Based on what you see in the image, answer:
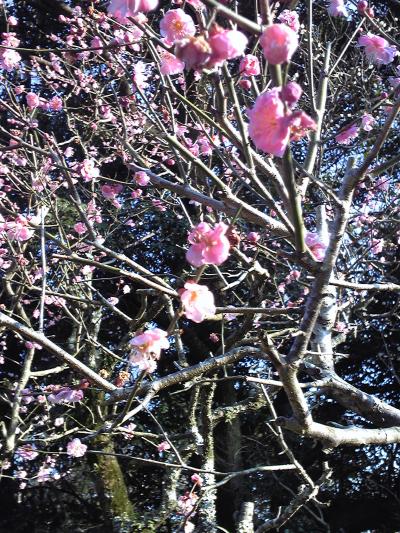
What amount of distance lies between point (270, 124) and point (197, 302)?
1.97 feet

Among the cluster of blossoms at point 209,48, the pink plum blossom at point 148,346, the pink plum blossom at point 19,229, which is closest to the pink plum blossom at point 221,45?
the cluster of blossoms at point 209,48

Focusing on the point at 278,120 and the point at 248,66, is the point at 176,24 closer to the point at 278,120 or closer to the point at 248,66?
the point at 248,66

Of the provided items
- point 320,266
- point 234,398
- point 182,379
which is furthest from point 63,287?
point 320,266

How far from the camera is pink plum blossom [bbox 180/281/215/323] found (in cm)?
155

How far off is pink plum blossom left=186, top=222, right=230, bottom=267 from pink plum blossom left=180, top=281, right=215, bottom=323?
0.08 m

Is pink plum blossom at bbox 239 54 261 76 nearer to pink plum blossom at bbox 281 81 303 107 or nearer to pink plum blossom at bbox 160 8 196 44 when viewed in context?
pink plum blossom at bbox 160 8 196 44

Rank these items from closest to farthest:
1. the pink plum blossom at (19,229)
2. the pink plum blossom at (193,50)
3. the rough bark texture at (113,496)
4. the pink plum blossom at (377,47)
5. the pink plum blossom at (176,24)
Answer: the pink plum blossom at (193,50)
the pink plum blossom at (176,24)
the pink plum blossom at (377,47)
the pink plum blossom at (19,229)
the rough bark texture at (113,496)

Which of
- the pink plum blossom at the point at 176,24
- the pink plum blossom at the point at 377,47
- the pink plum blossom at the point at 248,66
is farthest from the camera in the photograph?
the pink plum blossom at the point at 377,47

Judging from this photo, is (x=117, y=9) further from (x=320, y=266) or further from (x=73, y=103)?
(x=73, y=103)

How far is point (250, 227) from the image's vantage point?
5.45 meters

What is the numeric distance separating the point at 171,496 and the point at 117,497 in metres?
0.90

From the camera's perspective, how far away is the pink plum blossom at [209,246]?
1481mm

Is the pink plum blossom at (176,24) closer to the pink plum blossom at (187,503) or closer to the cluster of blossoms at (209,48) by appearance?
the cluster of blossoms at (209,48)

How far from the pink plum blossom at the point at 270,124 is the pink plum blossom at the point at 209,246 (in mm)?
350
